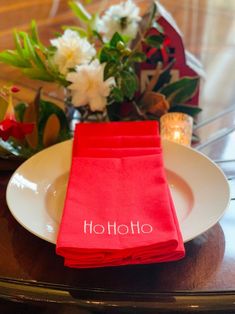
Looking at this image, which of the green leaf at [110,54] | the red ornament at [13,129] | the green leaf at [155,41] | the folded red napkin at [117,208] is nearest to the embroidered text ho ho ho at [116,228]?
the folded red napkin at [117,208]

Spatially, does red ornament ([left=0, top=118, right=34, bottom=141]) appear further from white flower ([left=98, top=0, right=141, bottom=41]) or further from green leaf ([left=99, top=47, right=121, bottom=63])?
white flower ([left=98, top=0, right=141, bottom=41])

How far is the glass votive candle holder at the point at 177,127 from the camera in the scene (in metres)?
0.97

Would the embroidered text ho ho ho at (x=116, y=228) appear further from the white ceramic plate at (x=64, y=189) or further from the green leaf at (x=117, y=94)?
the green leaf at (x=117, y=94)

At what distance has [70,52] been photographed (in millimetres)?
953

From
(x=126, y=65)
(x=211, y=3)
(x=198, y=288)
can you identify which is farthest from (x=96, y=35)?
(x=211, y=3)

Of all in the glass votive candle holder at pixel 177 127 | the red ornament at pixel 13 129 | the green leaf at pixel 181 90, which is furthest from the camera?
the green leaf at pixel 181 90

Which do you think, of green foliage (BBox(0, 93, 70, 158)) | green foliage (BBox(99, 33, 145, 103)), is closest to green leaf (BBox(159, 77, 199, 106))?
green foliage (BBox(99, 33, 145, 103))

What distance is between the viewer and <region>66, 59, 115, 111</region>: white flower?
36.3 inches

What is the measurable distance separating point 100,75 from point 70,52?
0.08 m

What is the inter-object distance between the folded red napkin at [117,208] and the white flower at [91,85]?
0.07 meters

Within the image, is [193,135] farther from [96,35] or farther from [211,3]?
[211,3]

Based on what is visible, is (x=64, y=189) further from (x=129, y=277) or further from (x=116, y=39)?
(x=116, y=39)

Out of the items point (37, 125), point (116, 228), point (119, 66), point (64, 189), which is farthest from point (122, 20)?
point (116, 228)

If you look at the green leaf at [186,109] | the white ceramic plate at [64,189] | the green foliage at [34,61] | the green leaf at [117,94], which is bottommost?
the green leaf at [186,109]
